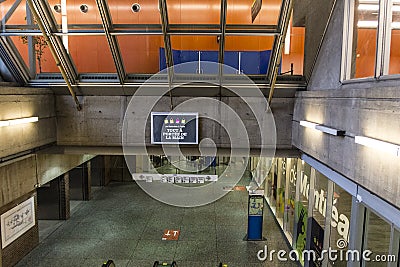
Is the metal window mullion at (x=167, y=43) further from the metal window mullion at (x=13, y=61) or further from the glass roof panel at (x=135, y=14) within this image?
the metal window mullion at (x=13, y=61)

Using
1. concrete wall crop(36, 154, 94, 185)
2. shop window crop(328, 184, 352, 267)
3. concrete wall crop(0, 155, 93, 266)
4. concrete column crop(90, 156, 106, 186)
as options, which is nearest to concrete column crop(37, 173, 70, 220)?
concrete wall crop(36, 154, 94, 185)

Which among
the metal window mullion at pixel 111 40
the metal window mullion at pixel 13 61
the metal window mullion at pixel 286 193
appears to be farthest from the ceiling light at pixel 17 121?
the metal window mullion at pixel 286 193

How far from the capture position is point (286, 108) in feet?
28.3

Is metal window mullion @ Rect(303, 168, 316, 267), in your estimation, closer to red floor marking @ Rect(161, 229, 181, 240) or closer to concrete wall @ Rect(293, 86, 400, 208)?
concrete wall @ Rect(293, 86, 400, 208)

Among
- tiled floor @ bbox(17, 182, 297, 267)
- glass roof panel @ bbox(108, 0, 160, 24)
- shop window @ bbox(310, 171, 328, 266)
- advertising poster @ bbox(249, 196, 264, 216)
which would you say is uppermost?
glass roof panel @ bbox(108, 0, 160, 24)

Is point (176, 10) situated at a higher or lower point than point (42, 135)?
higher

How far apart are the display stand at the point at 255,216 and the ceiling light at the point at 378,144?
5875 millimetres

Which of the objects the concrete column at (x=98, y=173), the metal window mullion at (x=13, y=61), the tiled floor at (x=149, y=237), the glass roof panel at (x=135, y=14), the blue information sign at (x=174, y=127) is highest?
the glass roof panel at (x=135, y=14)

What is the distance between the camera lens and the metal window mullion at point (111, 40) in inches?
258

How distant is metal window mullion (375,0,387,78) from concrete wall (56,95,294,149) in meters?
3.85

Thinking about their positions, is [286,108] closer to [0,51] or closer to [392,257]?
[392,257]

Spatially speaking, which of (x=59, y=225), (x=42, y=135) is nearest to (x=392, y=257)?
(x=42, y=135)

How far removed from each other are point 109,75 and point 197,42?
7.87 feet

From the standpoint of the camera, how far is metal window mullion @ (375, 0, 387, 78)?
4781 mm
